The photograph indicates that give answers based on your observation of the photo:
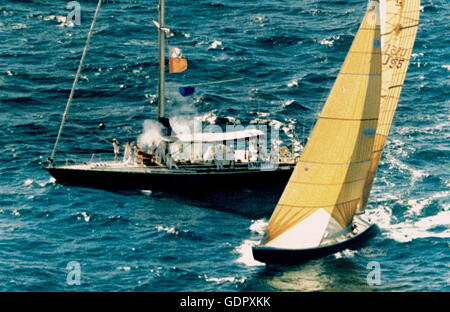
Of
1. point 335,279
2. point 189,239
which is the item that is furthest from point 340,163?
point 189,239

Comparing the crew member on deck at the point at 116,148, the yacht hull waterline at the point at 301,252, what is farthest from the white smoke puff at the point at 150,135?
the yacht hull waterline at the point at 301,252

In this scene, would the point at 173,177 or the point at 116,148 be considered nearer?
the point at 173,177

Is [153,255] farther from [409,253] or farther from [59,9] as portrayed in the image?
[59,9]

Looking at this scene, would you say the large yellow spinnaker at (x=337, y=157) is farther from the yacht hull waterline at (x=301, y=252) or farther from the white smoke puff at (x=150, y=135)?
the white smoke puff at (x=150, y=135)

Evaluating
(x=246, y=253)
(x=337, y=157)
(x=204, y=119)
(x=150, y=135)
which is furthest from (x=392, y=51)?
(x=204, y=119)

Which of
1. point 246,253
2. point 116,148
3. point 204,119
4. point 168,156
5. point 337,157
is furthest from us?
point 204,119

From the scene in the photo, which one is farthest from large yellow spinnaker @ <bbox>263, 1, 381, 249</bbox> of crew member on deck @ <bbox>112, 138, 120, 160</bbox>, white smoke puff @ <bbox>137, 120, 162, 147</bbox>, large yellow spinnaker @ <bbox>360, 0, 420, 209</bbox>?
crew member on deck @ <bbox>112, 138, 120, 160</bbox>

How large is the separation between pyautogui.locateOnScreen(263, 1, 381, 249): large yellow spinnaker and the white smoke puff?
1841 cm

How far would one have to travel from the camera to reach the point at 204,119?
90.4 m

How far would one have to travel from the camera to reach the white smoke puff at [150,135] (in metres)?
81.2

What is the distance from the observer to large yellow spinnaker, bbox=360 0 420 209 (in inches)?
2643

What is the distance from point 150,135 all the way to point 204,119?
767cm

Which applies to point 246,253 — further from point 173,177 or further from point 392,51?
point 392,51

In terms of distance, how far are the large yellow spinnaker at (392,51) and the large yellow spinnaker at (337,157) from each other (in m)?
4.12
